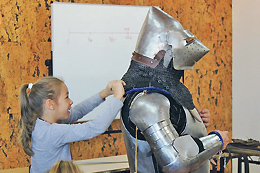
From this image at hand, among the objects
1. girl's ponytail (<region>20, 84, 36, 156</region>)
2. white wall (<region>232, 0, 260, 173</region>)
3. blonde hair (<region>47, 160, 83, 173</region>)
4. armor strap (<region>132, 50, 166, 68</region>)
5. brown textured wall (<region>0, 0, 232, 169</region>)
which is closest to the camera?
blonde hair (<region>47, 160, 83, 173</region>)

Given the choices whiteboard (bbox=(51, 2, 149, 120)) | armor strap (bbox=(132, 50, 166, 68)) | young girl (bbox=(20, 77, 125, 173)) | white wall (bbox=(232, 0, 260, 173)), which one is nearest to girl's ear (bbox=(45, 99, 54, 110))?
young girl (bbox=(20, 77, 125, 173))

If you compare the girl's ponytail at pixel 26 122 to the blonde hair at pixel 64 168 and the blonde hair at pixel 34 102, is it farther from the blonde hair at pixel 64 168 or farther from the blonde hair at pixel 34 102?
the blonde hair at pixel 64 168

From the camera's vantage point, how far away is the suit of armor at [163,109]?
5.90ft

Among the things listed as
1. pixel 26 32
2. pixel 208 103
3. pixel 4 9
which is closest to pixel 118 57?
pixel 26 32

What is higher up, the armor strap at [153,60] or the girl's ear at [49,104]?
the armor strap at [153,60]

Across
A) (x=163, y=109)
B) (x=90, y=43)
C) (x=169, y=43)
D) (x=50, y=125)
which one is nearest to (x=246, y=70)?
(x=90, y=43)

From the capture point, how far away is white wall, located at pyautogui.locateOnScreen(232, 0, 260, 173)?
4.00 m

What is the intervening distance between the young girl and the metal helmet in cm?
25

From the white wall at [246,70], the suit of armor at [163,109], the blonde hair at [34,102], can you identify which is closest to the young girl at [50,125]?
the blonde hair at [34,102]

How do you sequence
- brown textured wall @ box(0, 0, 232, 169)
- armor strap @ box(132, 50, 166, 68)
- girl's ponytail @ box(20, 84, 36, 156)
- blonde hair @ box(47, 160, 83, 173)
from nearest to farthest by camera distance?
blonde hair @ box(47, 160, 83, 173), armor strap @ box(132, 50, 166, 68), girl's ponytail @ box(20, 84, 36, 156), brown textured wall @ box(0, 0, 232, 169)

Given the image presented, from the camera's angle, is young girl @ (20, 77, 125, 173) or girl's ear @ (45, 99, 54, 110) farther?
girl's ear @ (45, 99, 54, 110)

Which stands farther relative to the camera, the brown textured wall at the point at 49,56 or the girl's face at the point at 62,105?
the brown textured wall at the point at 49,56

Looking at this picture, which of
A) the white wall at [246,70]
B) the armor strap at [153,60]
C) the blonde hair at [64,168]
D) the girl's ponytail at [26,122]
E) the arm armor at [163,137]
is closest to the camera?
the blonde hair at [64,168]

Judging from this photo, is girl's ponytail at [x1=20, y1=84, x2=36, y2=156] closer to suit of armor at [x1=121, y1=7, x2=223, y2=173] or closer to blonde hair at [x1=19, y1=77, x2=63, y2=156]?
blonde hair at [x1=19, y1=77, x2=63, y2=156]
